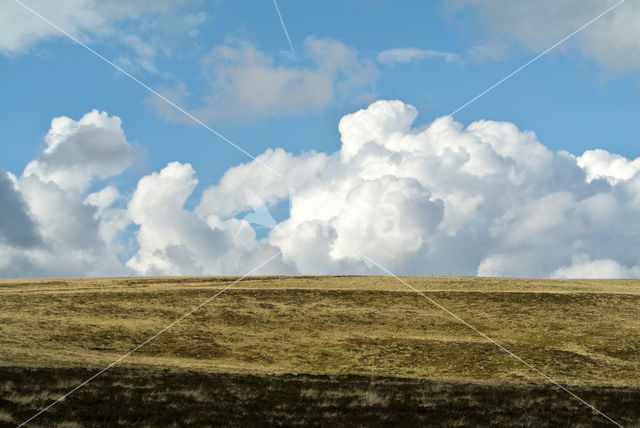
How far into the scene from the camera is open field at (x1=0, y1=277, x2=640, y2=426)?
76.9 feet

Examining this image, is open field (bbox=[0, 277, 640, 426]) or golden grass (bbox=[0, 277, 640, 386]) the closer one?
open field (bbox=[0, 277, 640, 426])

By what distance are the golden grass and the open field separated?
9.4 inches

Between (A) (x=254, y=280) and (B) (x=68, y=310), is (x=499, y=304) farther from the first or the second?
(B) (x=68, y=310)

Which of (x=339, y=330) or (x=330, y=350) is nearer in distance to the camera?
(x=330, y=350)

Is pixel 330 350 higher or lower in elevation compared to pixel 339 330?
lower

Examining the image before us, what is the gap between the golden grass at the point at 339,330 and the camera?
4400 centimetres

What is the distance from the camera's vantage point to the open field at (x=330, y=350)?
23438mm

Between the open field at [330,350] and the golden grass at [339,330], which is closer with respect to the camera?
the open field at [330,350]

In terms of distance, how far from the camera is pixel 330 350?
48875mm

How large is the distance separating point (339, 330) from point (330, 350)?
6805 millimetres

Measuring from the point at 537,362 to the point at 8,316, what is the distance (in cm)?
4941

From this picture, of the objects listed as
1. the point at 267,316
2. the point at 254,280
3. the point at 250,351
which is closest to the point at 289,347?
the point at 250,351

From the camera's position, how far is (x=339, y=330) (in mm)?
55594

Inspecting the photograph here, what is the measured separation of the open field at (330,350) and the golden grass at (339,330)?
239 mm
